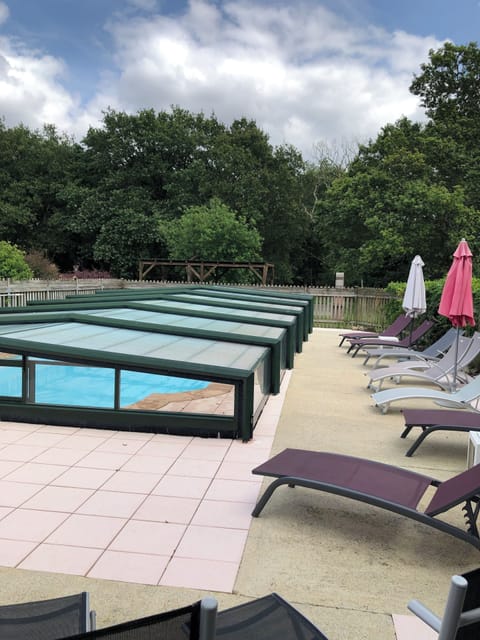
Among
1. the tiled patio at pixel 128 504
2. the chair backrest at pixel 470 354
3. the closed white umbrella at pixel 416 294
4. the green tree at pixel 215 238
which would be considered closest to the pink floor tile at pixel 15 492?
the tiled patio at pixel 128 504

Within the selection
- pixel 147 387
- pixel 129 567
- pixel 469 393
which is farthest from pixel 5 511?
pixel 469 393

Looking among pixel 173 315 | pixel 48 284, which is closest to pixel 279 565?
pixel 173 315

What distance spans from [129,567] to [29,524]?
1000 millimetres

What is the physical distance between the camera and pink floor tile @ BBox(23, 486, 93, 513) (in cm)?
409

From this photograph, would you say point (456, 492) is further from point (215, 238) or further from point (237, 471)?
point (215, 238)

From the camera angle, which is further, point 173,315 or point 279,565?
point 173,315

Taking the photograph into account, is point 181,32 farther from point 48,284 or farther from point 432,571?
point 432,571

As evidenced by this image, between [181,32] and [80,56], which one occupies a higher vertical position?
[181,32]

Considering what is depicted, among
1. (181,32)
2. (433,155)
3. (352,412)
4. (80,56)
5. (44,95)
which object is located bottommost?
(352,412)

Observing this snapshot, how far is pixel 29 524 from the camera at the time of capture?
381 cm

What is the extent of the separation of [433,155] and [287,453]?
2165 cm

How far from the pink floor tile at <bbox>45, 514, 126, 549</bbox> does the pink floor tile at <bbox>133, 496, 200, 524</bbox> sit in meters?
0.21

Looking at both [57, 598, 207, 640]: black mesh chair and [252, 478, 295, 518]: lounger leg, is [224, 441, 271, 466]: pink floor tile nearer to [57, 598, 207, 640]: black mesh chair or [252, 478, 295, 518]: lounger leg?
[252, 478, 295, 518]: lounger leg

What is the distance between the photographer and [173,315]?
9.82 m
